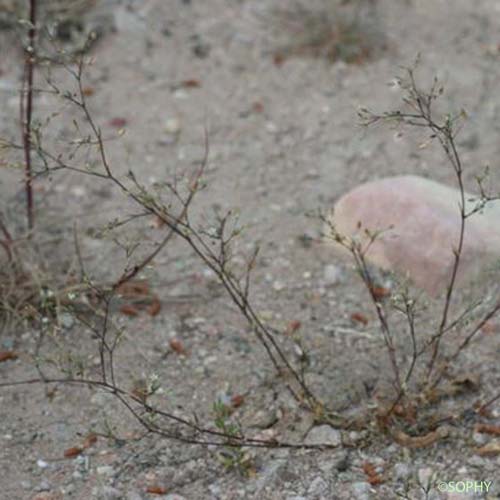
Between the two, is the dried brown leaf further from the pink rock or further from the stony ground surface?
the pink rock

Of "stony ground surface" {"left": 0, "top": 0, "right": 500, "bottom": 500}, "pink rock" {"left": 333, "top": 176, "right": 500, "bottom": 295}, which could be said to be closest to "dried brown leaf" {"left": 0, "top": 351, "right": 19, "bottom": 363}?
"stony ground surface" {"left": 0, "top": 0, "right": 500, "bottom": 500}

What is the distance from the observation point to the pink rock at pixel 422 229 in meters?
3.41

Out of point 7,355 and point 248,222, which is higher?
point 248,222

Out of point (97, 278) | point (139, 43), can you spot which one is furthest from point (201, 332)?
point (139, 43)

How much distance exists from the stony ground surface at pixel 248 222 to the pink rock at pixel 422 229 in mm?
95

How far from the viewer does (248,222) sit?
3.78m

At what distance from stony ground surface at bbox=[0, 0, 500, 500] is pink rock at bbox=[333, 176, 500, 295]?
10cm

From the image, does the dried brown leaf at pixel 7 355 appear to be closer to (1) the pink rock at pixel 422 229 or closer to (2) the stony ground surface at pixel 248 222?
(2) the stony ground surface at pixel 248 222

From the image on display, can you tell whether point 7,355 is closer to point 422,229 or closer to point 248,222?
point 248,222

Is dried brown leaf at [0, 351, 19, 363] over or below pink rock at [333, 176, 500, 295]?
below

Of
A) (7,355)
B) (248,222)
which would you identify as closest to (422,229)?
(248,222)

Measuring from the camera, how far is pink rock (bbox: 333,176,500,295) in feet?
11.2

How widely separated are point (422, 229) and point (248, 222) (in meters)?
0.59

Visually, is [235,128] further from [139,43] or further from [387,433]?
[387,433]
